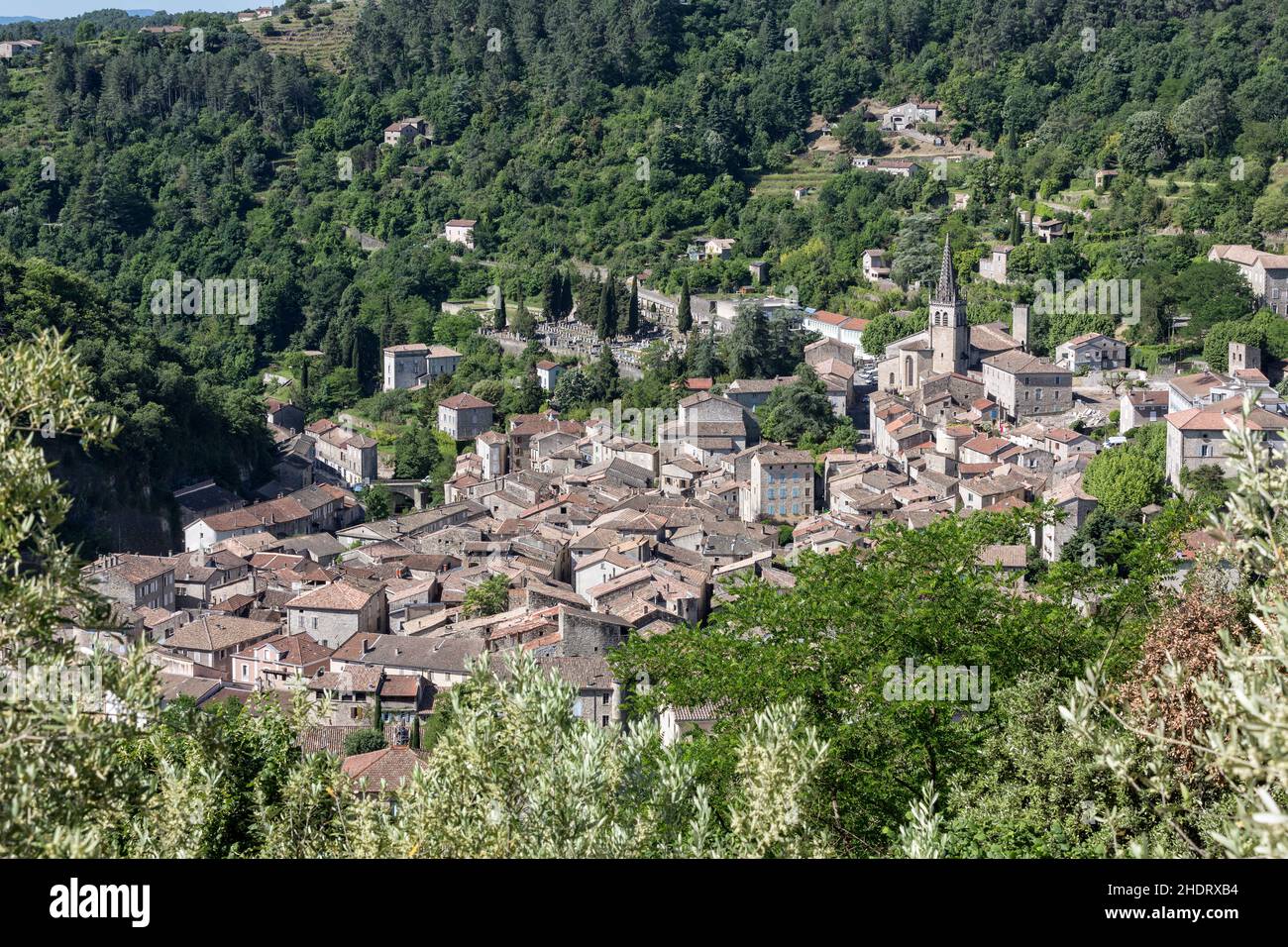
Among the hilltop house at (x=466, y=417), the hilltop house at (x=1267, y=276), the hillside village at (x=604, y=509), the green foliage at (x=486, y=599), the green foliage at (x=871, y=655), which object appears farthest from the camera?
the hilltop house at (x=466, y=417)

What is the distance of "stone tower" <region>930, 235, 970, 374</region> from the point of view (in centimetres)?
4097

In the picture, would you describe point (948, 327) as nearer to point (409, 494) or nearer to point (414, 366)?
point (409, 494)

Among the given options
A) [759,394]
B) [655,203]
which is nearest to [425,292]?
[655,203]

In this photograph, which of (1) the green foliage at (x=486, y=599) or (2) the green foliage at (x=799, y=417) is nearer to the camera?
(1) the green foliage at (x=486, y=599)

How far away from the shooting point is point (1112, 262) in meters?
44.4

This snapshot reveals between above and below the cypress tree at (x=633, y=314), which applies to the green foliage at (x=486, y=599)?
below

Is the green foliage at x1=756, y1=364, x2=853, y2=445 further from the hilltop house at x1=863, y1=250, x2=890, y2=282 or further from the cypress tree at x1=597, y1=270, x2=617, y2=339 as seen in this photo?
the hilltop house at x1=863, y1=250, x2=890, y2=282

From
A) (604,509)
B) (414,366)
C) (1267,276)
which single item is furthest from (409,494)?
(1267,276)

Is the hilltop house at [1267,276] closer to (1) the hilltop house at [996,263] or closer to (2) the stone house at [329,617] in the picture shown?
(1) the hilltop house at [996,263]

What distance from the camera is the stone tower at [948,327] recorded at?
40969 mm

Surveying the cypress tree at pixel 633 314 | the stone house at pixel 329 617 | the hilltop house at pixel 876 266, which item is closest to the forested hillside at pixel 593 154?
the hilltop house at pixel 876 266

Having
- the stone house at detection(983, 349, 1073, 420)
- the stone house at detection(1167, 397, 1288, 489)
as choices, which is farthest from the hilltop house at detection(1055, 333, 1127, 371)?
the stone house at detection(1167, 397, 1288, 489)

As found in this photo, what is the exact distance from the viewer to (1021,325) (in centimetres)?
4259
